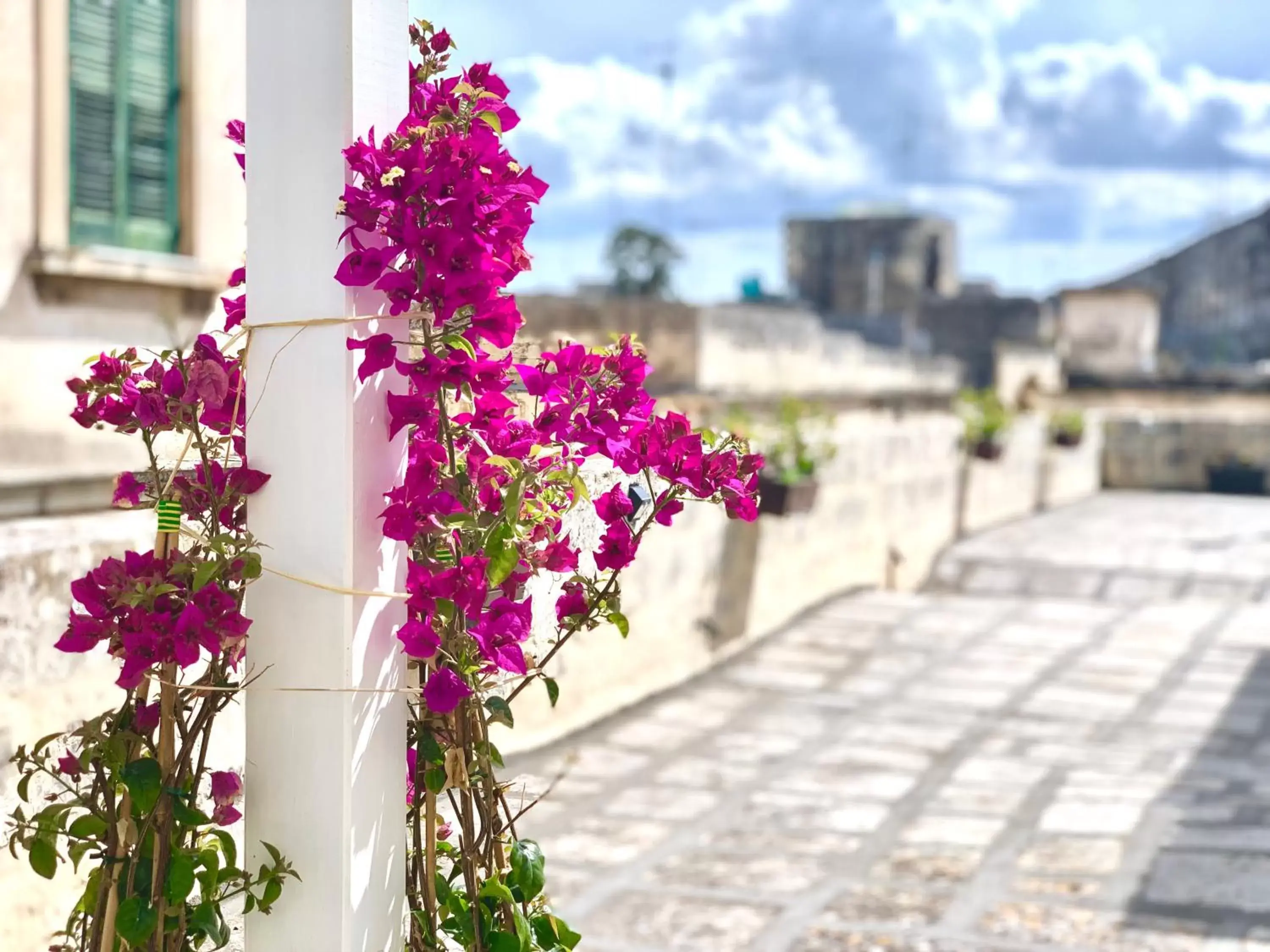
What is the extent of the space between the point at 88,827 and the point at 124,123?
245 inches

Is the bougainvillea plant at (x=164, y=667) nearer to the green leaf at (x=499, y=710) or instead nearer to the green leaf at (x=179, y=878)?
the green leaf at (x=179, y=878)

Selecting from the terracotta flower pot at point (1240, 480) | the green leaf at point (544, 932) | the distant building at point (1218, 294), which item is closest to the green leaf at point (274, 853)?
the green leaf at point (544, 932)

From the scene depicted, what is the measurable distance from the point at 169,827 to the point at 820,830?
2989mm

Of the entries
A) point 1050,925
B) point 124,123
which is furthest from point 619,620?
point 124,123

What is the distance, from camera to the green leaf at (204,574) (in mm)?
1416

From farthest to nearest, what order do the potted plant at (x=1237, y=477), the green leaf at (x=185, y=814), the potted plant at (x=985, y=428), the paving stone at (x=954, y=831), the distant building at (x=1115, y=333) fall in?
the distant building at (x=1115, y=333), the potted plant at (x=1237, y=477), the potted plant at (x=985, y=428), the paving stone at (x=954, y=831), the green leaf at (x=185, y=814)

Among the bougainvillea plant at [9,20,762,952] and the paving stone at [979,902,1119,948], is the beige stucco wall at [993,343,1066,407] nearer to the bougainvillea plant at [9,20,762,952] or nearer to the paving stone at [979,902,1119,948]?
the paving stone at [979,902,1119,948]

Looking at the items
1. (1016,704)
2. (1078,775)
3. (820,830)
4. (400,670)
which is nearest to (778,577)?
(1016,704)

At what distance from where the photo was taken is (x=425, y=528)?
4.80ft

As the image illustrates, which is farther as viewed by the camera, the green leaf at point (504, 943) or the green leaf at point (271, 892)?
the green leaf at point (504, 943)

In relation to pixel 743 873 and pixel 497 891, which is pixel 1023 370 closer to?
pixel 743 873

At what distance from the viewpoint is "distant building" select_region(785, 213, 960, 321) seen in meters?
29.6

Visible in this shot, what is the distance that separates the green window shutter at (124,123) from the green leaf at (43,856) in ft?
19.6

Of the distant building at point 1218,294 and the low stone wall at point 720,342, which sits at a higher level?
the distant building at point 1218,294
